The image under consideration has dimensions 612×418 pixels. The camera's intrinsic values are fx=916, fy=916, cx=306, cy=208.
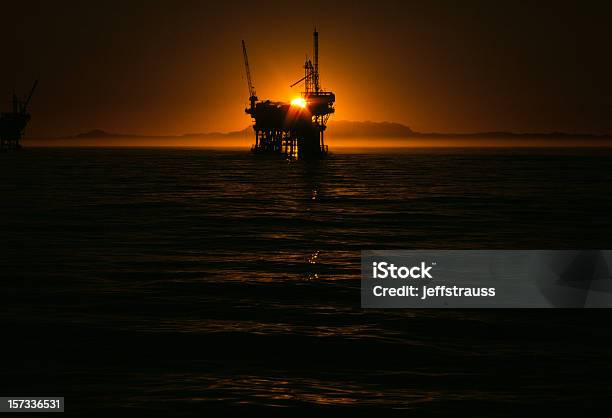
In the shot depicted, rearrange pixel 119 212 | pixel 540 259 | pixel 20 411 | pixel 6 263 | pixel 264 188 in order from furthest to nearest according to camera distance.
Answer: pixel 264 188 < pixel 119 212 < pixel 540 259 < pixel 6 263 < pixel 20 411

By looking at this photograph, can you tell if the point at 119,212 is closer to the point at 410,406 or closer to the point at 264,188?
the point at 264,188

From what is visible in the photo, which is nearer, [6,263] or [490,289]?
[490,289]

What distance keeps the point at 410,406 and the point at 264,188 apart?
7192 cm

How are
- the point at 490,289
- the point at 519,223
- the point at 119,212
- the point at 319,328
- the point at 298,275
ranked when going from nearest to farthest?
1. the point at 319,328
2. the point at 490,289
3. the point at 298,275
4. the point at 519,223
5. the point at 119,212

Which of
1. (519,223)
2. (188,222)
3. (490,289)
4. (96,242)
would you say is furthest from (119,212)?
(490,289)

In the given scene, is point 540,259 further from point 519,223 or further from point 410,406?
point 410,406

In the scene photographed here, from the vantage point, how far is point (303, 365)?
1706 cm

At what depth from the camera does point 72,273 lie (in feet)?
95.0

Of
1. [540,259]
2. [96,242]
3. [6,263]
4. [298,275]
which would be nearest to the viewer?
[298,275]

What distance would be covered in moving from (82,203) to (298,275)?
3783 centimetres

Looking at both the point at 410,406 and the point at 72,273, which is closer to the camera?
the point at 410,406

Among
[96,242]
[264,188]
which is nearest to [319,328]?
[96,242]

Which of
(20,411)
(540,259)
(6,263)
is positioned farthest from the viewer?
(540,259)

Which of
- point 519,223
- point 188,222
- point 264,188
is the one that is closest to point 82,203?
point 188,222
